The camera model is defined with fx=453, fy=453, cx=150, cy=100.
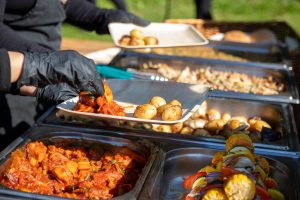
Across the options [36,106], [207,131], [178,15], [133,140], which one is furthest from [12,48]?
[178,15]

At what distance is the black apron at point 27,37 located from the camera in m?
2.52

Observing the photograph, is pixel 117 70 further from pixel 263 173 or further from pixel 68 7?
pixel 263 173

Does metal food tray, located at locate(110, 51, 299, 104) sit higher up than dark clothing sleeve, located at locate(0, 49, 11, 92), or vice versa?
dark clothing sleeve, located at locate(0, 49, 11, 92)

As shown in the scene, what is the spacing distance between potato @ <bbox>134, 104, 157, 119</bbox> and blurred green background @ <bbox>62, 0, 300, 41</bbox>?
18.3 feet

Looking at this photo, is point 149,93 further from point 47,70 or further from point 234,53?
point 234,53

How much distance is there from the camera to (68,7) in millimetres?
3045

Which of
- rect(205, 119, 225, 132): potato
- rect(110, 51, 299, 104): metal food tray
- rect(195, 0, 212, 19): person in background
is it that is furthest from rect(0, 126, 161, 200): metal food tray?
rect(195, 0, 212, 19): person in background

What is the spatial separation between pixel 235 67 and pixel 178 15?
4686 mm

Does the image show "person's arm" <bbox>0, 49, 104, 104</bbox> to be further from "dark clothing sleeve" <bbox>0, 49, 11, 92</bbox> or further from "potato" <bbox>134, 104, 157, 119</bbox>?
"potato" <bbox>134, 104, 157, 119</bbox>

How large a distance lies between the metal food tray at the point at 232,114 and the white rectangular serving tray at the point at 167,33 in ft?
1.57

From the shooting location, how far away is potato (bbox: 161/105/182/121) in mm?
1682

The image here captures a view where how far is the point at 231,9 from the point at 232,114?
5.88 m

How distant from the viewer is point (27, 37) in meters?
2.58

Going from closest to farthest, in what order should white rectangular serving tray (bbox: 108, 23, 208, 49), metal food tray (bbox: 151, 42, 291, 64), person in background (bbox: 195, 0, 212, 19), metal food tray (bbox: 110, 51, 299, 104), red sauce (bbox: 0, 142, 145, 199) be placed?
red sauce (bbox: 0, 142, 145, 199) → white rectangular serving tray (bbox: 108, 23, 208, 49) → metal food tray (bbox: 110, 51, 299, 104) → metal food tray (bbox: 151, 42, 291, 64) → person in background (bbox: 195, 0, 212, 19)
